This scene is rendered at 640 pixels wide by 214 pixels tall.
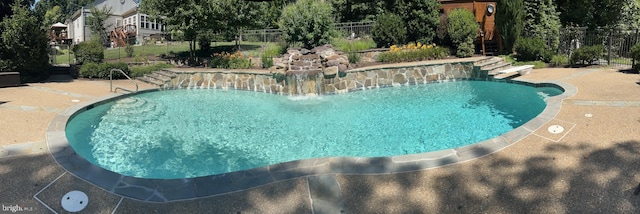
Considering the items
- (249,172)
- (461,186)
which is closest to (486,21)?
(461,186)

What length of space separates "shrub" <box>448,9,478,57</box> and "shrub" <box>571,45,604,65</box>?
14.4 feet

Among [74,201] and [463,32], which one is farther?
[463,32]

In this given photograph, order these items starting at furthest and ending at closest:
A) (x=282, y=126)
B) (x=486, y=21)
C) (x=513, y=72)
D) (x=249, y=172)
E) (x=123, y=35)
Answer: (x=123, y=35)
(x=486, y=21)
(x=513, y=72)
(x=282, y=126)
(x=249, y=172)

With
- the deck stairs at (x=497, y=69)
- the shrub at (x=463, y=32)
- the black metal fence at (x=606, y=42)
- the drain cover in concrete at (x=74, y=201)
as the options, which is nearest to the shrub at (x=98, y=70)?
the drain cover in concrete at (x=74, y=201)

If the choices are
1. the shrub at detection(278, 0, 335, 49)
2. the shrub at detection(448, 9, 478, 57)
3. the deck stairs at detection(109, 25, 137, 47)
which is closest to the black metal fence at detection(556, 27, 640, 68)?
the shrub at detection(448, 9, 478, 57)

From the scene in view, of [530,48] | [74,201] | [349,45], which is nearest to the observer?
[74,201]

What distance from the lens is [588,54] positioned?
1532 centimetres

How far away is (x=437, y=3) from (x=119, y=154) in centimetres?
1686

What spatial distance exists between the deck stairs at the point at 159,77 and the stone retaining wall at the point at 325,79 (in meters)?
0.24

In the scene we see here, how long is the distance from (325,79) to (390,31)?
19.5 feet

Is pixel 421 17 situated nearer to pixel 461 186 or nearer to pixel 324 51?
pixel 324 51

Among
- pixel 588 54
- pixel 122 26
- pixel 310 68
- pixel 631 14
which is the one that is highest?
pixel 122 26

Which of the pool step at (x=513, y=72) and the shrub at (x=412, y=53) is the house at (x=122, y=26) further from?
the pool step at (x=513, y=72)

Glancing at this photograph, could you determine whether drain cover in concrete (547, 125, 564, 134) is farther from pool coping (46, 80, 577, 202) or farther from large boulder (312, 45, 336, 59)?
large boulder (312, 45, 336, 59)
